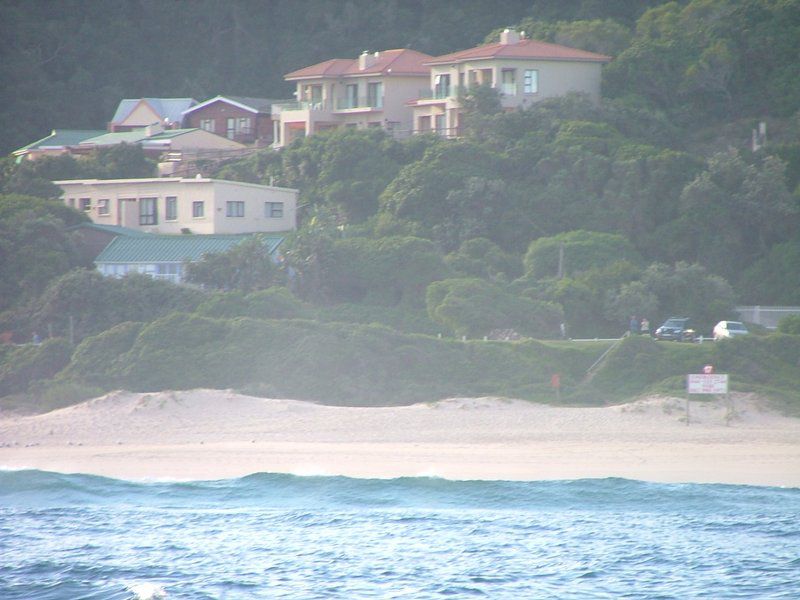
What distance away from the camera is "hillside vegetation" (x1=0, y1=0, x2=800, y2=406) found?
3105cm

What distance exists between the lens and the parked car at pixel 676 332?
122 feet

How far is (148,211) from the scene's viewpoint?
166ft

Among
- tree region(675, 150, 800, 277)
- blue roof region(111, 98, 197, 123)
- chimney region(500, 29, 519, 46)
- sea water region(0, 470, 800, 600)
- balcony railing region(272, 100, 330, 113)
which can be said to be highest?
chimney region(500, 29, 519, 46)

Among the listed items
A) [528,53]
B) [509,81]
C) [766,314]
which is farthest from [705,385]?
[528,53]

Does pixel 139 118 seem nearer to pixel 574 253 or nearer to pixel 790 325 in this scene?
pixel 574 253

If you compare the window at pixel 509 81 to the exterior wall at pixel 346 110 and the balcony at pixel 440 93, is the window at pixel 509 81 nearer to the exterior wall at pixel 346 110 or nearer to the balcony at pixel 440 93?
the balcony at pixel 440 93

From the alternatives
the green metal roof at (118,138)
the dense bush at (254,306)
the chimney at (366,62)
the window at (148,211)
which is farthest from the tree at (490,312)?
the green metal roof at (118,138)

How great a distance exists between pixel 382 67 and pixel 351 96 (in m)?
2.30

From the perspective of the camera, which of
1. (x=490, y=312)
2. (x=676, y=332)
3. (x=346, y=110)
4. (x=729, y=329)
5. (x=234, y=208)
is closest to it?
(x=729, y=329)

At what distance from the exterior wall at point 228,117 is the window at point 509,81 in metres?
15.4

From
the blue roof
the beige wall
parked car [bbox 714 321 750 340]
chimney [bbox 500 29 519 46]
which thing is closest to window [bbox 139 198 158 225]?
chimney [bbox 500 29 519 46]

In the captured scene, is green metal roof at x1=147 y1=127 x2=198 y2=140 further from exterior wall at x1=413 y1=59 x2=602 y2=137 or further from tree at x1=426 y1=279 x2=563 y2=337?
tree at x1=426 y1=279 x2=563 y2=337

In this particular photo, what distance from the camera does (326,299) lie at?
1657 inches

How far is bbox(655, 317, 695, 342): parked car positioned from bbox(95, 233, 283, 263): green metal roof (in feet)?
47.0
